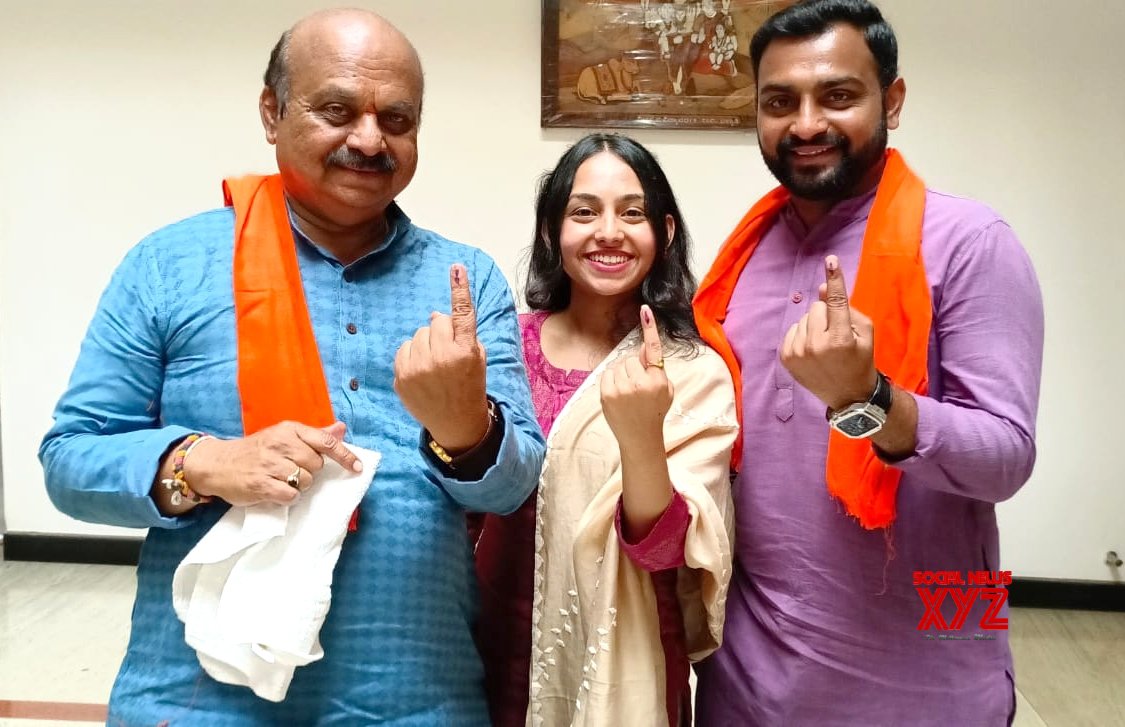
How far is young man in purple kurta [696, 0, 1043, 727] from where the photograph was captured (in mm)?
1185

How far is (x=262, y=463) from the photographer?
981 millimetres

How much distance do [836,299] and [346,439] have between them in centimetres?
65

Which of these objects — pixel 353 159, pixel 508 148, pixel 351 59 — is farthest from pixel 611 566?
pixel 508 148

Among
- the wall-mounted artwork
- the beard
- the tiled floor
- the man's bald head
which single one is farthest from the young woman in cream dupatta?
the tiled floor

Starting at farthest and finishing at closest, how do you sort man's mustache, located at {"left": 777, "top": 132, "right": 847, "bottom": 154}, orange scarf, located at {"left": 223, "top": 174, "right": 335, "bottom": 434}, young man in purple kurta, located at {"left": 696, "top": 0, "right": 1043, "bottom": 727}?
man's mustache, located at {"left": 777, "top": 132, "right": 847, "bottom": 154} → young man in purple kurta, located at {"left": 696, "top": 0, "right": 1043, "bottom": 727} → orange scarf, located at {"left": 223, "top": 174, "right": 335, "bottom": 434}

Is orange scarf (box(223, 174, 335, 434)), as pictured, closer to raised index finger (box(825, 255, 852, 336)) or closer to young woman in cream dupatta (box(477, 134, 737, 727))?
young woman in cream dupatta (box(477, 134, 737, 727))

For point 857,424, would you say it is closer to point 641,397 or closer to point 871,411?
point 871,411

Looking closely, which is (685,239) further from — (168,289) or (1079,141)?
(1079,141)

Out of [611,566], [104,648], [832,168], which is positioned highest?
[832,168]

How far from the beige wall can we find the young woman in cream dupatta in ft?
5.37

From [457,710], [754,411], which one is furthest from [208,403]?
[754,411]

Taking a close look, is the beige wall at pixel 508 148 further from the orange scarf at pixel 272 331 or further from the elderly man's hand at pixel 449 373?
the elderly man's hand at pixel 449 373

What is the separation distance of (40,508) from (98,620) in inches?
31.4

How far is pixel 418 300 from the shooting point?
1.23 metres
